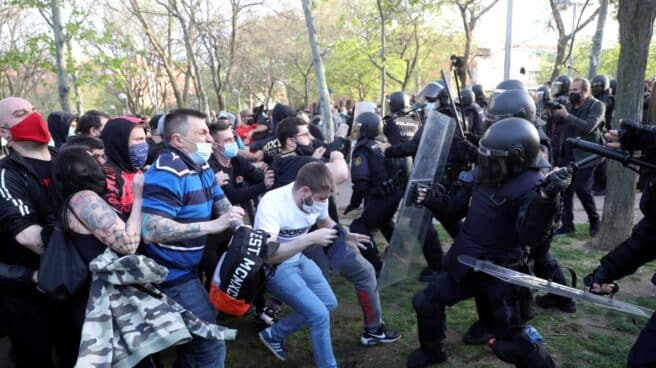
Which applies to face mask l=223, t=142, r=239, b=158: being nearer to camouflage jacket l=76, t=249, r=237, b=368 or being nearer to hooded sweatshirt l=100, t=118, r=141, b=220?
Answer: hooded sweatshirt l=100, t=118, r=141, b=220

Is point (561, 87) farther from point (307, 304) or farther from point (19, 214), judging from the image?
point (19, 214)

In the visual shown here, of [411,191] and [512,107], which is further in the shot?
[512,107]

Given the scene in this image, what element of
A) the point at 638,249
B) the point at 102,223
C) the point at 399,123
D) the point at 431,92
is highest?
the point at 431,92

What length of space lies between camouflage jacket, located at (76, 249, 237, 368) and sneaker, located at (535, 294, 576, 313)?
338 centimetres

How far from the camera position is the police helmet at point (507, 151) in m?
2.81

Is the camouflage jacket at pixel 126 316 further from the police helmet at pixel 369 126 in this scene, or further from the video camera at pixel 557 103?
the video camera at pixel 557 103

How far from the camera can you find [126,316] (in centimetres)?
224

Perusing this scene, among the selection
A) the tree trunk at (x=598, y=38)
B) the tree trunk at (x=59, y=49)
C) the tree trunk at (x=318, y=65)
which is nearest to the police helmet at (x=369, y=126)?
the tree trunk at (x=318, y=65)

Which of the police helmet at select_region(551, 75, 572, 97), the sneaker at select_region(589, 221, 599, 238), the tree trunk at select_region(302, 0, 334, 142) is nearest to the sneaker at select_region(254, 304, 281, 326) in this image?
the sneaker at select_region(589, 221, 599, 238)

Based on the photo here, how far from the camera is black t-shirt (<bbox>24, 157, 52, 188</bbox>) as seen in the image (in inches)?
103

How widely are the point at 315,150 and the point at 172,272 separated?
2.25 metres

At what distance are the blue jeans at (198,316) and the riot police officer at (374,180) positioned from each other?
2490 millimetres

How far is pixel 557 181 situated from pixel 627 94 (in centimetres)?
383

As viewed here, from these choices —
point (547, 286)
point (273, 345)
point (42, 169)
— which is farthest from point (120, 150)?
point (547, 286)
